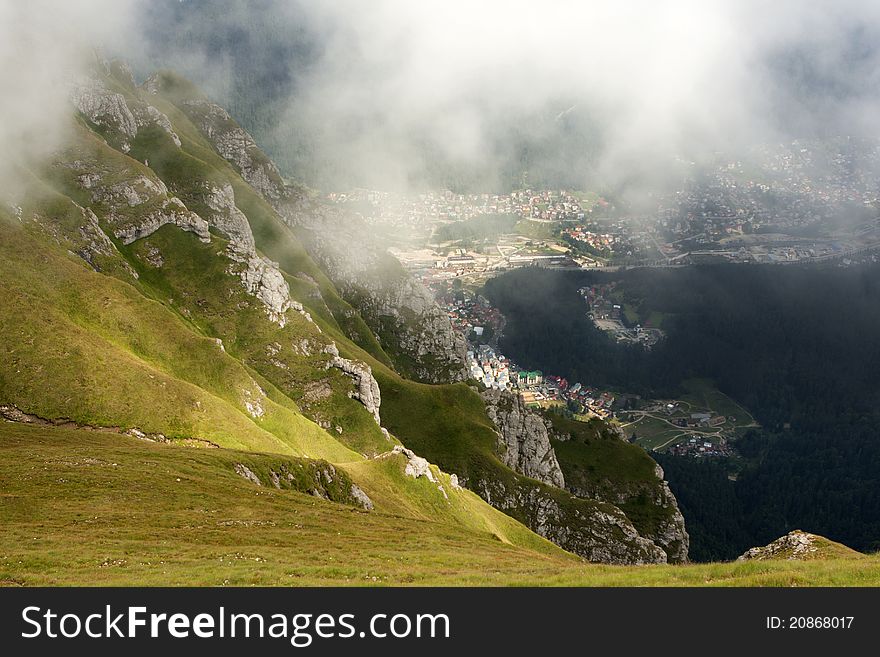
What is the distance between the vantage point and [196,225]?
596 feet

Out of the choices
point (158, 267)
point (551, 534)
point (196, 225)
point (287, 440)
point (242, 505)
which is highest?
point (196, 225)

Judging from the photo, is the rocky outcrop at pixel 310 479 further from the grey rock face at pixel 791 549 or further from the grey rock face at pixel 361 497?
the grey rock face at pixel 791 549

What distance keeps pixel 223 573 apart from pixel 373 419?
370 ft

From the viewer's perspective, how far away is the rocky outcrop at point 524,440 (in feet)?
583

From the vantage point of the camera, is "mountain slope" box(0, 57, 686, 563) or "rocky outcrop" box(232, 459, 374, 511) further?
"mountain slope" box(0, 57, 686, 563)

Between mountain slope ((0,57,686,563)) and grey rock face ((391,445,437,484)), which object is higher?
mountain slope ((0,57,686,563))

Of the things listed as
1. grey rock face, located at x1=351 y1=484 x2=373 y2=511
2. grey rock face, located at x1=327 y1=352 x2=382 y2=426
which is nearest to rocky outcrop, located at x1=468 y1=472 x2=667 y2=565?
grey rock face, located at x1=327 y1=352 x2=382 y2=426

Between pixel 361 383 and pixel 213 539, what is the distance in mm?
108973

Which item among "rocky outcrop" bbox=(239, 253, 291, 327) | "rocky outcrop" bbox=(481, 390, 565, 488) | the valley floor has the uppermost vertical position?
"rocky outcrop" bbox=(239, 253, 291, 327)

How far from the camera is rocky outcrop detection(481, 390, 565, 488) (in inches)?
6993

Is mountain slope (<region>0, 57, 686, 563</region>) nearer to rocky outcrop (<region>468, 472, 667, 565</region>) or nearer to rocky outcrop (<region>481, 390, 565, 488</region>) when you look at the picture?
rocky outcrop (<region>468, 472, 667, 565</region>)

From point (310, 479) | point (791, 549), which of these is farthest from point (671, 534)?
point (310, 479)
